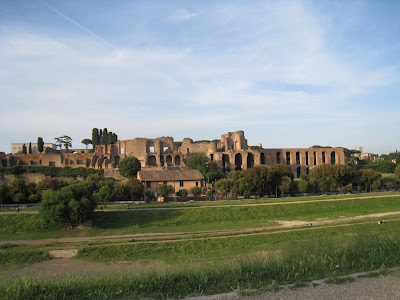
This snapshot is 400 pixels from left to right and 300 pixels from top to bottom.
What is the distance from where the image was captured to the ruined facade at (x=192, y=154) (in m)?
55.3

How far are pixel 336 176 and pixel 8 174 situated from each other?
4355 cm

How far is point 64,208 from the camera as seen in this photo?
1923cm

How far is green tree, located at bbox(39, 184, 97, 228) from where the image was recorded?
755 inches

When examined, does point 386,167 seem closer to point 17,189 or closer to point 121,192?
point 121,192

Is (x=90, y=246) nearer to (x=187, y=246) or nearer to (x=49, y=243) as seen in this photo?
(x=49, y=243)

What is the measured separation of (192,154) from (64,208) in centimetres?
4167

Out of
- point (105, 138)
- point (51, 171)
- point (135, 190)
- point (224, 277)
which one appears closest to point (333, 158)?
point (105, 138)

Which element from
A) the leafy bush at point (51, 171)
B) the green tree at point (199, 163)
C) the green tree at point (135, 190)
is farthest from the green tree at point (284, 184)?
the leafy bush at point (51, 171)

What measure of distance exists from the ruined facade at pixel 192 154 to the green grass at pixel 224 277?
4586 centimetres

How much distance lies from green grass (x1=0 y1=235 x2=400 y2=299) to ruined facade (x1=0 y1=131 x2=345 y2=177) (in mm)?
45856

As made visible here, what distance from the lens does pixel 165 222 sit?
21.8 metres

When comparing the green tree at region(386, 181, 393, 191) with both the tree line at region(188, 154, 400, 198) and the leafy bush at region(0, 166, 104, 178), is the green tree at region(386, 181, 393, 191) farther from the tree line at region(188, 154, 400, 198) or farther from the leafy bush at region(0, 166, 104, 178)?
the leafy bush at region(0, 166, 104, 178)

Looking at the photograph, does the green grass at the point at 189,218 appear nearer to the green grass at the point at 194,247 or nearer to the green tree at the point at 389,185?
the green grass at the point at 194,247

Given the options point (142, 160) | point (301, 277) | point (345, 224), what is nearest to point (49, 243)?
point (301, 277)
